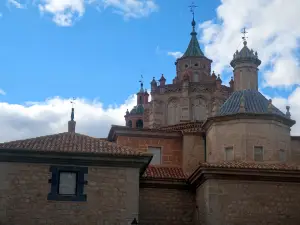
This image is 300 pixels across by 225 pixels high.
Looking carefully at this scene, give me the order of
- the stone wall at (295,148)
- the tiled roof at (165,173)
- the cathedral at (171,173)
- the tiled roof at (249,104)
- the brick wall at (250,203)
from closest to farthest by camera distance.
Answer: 1. the cathedral at (171,173)
2. the brick wall at (250,203)
3. the tiled roof at (165,173)
4. the tiled roof at (249,104)
5. the stone wall at (295,148)

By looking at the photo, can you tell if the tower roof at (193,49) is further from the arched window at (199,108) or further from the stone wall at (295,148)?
the stone wall at (295,148)

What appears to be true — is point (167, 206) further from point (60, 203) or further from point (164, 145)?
point (60, 203)

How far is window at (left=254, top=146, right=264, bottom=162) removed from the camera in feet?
81.5

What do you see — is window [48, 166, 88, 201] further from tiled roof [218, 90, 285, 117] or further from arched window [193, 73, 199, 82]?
arched window [193, 73, 199, 82]

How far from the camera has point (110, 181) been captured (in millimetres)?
19906

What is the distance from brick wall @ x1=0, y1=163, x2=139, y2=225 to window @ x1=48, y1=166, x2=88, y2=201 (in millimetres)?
180

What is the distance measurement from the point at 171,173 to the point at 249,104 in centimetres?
518

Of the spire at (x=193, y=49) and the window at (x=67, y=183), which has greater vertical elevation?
the spire at (x=193, y=49)

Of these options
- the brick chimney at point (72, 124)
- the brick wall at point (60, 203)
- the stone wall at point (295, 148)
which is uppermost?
the brick chimney at point (72, 124)

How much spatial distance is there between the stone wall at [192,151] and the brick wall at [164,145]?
441 millimetres

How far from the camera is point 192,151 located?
27469 mm

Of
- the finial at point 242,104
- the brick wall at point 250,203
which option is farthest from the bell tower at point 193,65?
the brick wall at point 250,203

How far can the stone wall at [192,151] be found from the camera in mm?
27234

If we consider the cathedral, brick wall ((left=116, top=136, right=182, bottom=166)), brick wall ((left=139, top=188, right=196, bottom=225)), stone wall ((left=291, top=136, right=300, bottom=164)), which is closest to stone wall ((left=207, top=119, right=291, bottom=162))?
the cathedral
